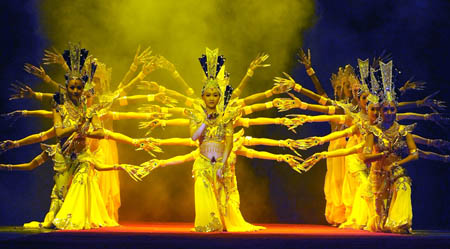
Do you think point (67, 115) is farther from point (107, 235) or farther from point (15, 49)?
point (15, 49)

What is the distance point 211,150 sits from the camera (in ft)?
20.6

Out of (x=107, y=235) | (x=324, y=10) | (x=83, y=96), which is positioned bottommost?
(x=107, y=235)

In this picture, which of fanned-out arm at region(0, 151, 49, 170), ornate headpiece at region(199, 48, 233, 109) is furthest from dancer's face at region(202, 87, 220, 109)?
fanned-out arm at region(0, 151, 49, 170)

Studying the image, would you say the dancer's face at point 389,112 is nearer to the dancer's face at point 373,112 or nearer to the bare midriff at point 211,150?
the dancer's face at point 373,112

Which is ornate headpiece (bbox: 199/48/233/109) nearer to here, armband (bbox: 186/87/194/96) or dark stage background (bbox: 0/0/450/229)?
Answer: armband (bbox: 186/87/194/96)

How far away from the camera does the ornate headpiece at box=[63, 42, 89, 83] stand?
6.42 meters

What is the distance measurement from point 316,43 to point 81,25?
3365mm

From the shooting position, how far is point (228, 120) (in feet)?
20.8

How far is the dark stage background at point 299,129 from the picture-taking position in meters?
8.59

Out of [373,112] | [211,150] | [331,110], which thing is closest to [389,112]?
[373,112]

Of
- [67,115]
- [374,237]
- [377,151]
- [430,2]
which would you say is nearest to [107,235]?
[67,115]

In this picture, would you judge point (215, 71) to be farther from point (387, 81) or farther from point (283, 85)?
point (387, 81)

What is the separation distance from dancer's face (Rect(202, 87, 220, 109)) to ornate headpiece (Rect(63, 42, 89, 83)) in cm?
126

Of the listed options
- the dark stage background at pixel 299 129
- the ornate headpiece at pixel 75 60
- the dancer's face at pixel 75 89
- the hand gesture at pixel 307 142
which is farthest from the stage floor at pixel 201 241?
the dark stage background at pixel 299 129
